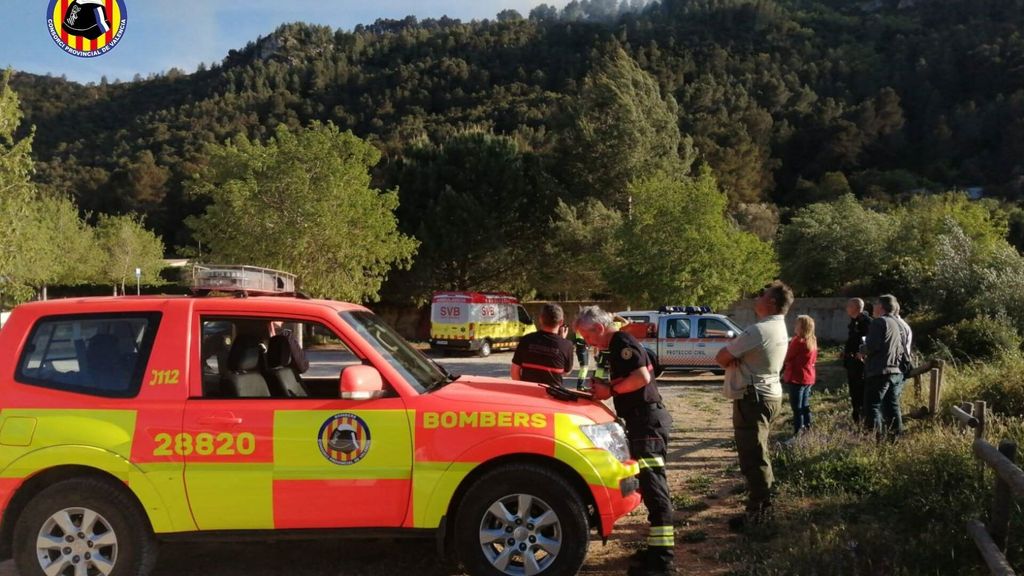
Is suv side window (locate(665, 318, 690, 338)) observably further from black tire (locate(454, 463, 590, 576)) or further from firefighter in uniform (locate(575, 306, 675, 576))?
black tire (locate(454, 463, 590, 576))

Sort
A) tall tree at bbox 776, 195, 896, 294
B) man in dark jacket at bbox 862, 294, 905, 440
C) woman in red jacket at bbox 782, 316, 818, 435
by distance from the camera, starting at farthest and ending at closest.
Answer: tall tree at bbox 776, 195, 896, 294 → woman in red jacket at bbox 782, 316, 818, 435 → man in dark jacket at bbox 862, 294, 905, 440

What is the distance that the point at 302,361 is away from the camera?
6102 mm

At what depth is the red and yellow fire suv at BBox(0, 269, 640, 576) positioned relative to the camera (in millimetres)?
4539

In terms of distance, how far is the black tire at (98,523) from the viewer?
4512mm

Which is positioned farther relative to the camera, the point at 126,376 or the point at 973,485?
the point at 973,485

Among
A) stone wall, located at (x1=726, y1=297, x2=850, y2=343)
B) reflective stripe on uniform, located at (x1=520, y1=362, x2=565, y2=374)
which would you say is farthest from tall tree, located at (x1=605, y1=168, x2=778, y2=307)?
reflective stripe on uniform, located at (x1=520, y1=362, x2=565, y2=374)

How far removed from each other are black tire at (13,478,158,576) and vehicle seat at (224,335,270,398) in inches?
35.4

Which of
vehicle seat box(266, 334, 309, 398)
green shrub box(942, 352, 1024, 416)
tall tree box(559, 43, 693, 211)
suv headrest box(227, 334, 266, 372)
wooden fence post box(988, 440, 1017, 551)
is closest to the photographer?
wooden fence post box(988, 440, 1017, 551)

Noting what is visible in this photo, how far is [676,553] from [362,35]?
117 metres

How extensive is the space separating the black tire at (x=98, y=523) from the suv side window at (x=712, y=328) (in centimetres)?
1596

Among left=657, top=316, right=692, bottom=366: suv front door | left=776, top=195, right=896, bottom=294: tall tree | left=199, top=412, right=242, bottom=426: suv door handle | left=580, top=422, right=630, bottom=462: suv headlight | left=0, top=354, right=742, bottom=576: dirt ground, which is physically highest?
left=776, top=195, right=896, bottom=294: tall tree

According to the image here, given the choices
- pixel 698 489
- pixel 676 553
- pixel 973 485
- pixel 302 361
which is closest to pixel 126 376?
pixel 302 361

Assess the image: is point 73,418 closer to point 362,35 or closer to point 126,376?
point 126,376

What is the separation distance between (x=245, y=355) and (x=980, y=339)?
14593 millimetres
